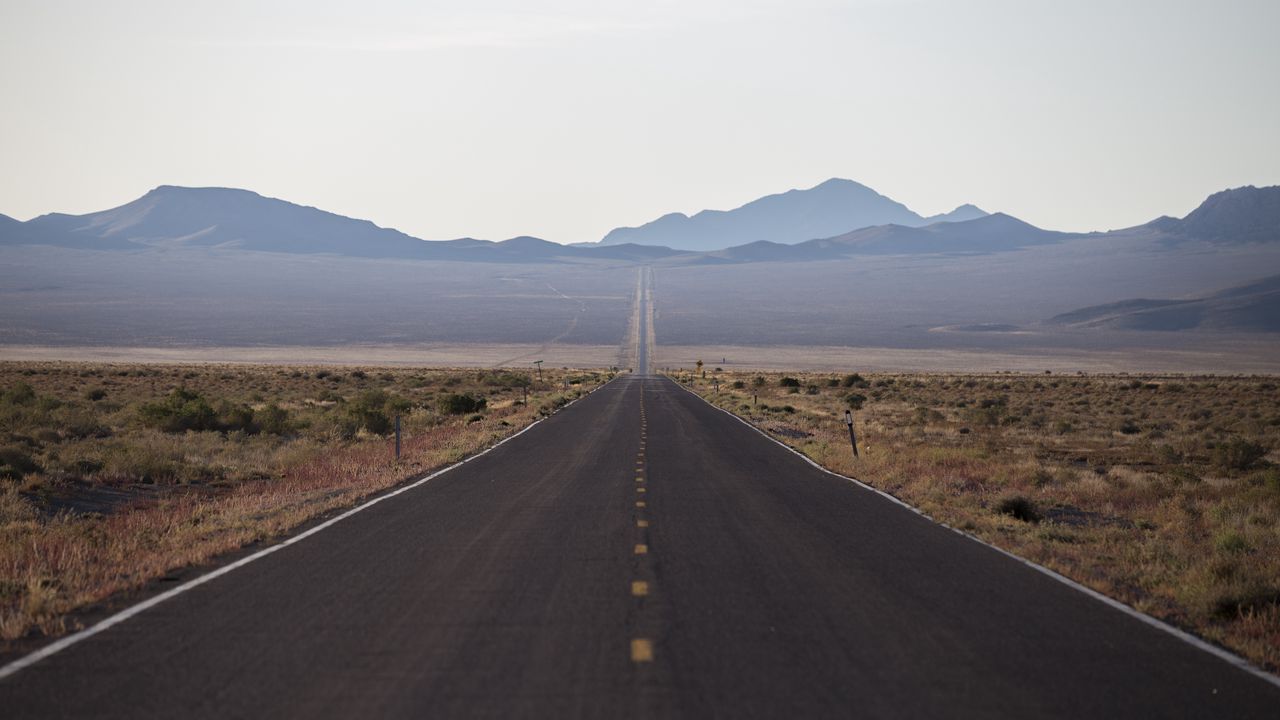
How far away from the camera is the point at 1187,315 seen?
6831 inches

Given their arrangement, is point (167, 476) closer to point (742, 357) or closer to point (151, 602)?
point (151, 602)

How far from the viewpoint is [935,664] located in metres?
6.97

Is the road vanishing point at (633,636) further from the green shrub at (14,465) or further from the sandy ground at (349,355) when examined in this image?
the sandy ground at (349,355)

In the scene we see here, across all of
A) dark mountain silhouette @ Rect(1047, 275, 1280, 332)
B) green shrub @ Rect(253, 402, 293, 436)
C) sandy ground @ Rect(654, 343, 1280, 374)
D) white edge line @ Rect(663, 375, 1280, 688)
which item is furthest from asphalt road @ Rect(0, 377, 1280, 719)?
dark mountain silhouette @ Rect(1047, 275, 1280, 332)

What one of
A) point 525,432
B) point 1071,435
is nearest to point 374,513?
point 525,432

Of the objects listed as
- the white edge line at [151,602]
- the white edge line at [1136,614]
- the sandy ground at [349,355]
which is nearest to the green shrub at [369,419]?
the white edge line at [151,602]

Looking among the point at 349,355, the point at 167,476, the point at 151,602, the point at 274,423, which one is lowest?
the point at 167,476

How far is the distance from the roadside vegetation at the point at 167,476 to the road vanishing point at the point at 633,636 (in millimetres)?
1081

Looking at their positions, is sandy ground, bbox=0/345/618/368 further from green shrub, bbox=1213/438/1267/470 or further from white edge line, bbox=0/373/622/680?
white edge line, bbox=0/373/622/680

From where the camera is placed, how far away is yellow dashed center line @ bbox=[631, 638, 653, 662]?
6.94m

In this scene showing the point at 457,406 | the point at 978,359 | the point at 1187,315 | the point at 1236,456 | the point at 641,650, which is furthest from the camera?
the point at 1187,315

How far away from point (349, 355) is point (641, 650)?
113944 millimetres

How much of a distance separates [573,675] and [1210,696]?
160 inches

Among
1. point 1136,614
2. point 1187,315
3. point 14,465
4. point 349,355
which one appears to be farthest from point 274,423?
point 1187,315
